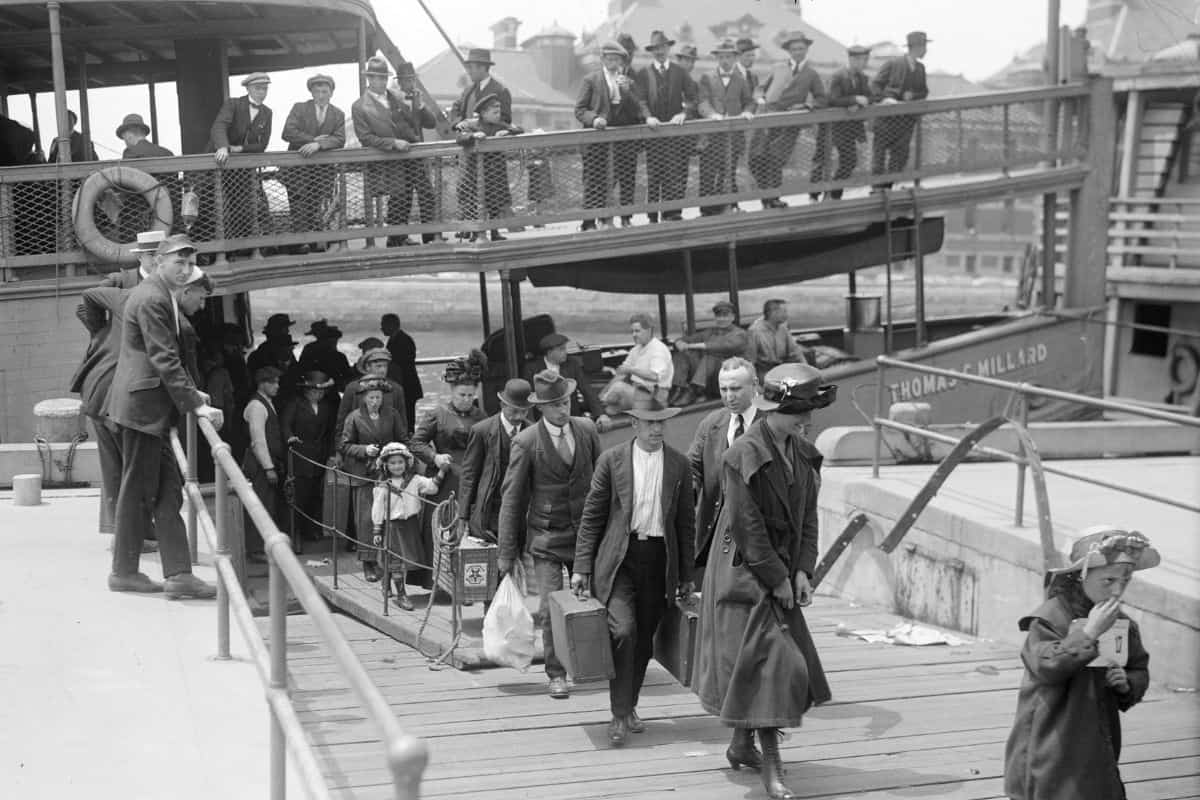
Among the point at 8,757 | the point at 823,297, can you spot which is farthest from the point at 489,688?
the point at 823,297

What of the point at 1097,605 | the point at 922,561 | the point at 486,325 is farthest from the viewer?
the point at 486,325

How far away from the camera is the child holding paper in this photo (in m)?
4.61

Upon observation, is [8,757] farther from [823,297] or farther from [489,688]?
[823,297]

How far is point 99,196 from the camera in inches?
475

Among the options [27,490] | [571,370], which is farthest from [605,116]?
[27,490]

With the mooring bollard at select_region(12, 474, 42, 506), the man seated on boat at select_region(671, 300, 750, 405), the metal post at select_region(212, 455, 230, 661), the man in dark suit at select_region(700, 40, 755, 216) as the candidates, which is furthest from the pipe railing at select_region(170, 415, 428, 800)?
the man in dark suit at select_region(700, 40, 755, 216)

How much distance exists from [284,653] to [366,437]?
7556mm

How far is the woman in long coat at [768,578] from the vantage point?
19.0 ft

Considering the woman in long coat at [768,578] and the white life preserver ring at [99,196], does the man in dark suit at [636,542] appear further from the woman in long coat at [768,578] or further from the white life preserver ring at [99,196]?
the white life preserver ring at [99,196]

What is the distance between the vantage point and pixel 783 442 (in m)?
5.94

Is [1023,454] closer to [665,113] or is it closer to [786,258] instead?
[665,113]

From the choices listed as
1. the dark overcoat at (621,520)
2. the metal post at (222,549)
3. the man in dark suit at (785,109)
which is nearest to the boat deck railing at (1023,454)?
the dark overcoat at (621,520)

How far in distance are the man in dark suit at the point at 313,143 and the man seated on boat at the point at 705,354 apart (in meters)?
3.74

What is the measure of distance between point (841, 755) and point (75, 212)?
816 cm
